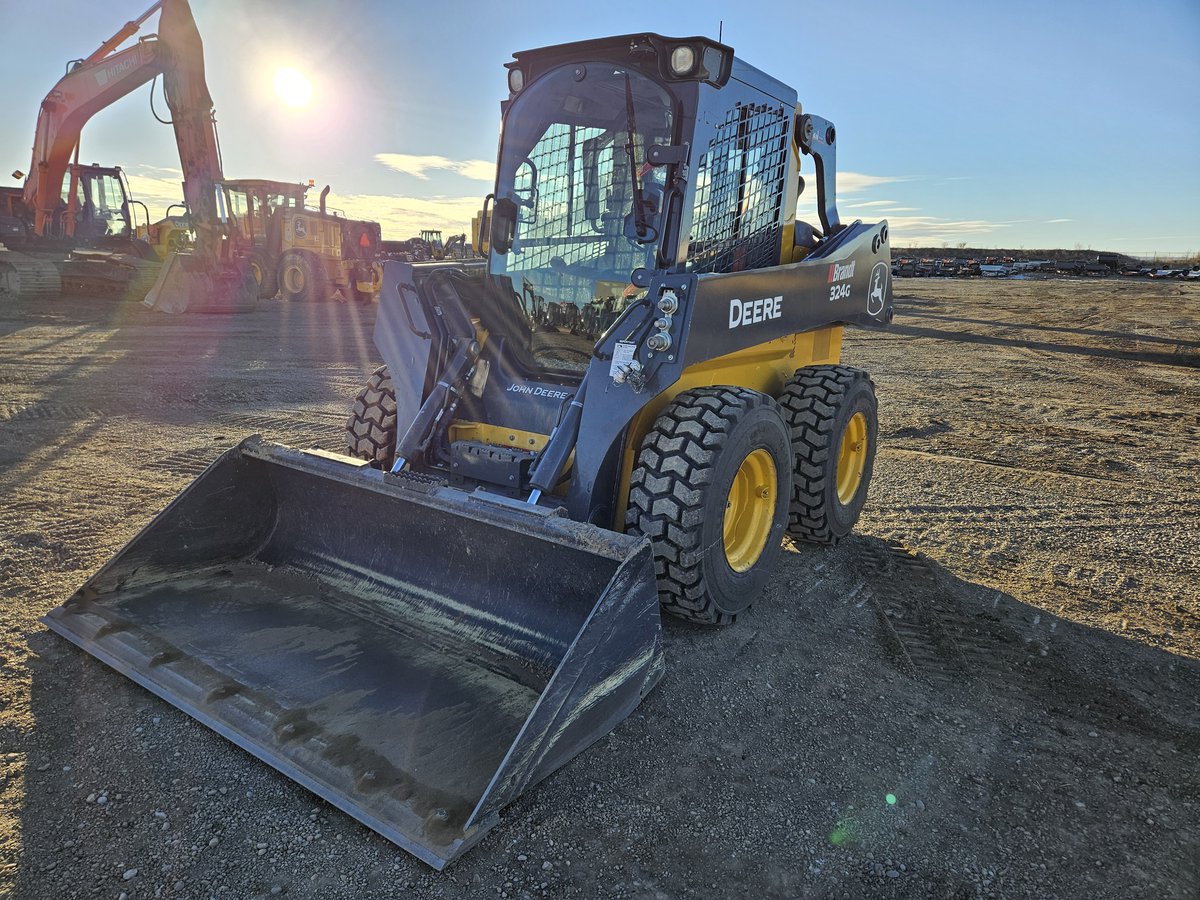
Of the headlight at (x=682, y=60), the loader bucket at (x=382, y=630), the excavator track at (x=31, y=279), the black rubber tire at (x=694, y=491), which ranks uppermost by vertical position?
the headlight at (x=682, y=60)

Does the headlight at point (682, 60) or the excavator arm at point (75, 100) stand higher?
the excavator arm at point (75, 100)

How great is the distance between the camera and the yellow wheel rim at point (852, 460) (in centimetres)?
487

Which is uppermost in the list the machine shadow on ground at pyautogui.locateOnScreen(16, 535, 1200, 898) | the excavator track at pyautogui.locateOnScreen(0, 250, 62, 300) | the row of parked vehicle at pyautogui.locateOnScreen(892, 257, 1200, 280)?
the row of parked vehicle at pyautogui.locateOnScreen(892, 257, 1200, 280)

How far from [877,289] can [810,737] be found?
325 cm

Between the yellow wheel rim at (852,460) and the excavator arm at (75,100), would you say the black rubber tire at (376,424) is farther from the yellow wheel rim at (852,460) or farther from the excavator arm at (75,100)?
the excavator arm at (75,100)

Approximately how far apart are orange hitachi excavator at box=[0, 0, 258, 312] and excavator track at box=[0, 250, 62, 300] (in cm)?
10

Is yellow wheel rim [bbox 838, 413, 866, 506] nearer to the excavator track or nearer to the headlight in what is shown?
the headlight

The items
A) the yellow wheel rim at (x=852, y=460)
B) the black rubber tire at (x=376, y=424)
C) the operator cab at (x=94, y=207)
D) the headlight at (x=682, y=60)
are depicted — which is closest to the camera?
the headlight at (x=682, y=60)

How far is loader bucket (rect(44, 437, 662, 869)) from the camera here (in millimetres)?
Answer: 2342

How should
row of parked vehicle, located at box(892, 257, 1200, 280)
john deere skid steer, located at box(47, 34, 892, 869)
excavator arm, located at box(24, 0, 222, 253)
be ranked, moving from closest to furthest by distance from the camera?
john deere skid steer, located at box(47, 34, 892, 869)
excavator arm, located at box(24, 0, 222, 253)
row of parked vehicle, located at box(892, 257, 1200, 280)

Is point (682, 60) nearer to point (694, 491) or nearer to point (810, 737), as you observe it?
point (694, 491)

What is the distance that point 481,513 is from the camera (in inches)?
118

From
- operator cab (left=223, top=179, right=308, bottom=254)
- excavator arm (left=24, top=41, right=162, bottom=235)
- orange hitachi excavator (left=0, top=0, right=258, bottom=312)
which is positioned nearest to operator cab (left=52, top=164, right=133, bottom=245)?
orange hitachi excavator (left=0, top=0, right=258, bottom=312)

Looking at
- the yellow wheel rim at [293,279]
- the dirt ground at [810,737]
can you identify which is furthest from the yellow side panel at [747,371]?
the yellow wheel rim at [293,279]
